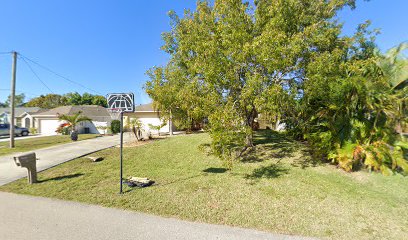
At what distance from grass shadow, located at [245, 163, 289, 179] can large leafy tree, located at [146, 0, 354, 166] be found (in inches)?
41.4

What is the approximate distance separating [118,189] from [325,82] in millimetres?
7128

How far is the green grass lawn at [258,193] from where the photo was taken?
382 centimetres

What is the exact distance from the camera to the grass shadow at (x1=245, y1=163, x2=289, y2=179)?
6.49m

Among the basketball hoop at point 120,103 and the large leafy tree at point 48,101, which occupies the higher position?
the large leafy tree at point 48,101

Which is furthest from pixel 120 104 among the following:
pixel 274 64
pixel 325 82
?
pixel 325 82

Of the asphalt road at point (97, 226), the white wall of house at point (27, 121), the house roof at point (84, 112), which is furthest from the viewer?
the white wall of house at point (27, 121)

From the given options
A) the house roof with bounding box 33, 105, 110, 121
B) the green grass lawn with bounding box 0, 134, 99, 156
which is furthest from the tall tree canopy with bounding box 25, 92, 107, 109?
the green grass lawn with bounding box 0, 134, 99, 156

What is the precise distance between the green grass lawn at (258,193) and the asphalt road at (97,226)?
0.91 feet

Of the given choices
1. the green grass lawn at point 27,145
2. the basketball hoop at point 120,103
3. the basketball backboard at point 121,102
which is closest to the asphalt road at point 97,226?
the basketball hoop at point 120,103

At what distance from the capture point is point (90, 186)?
5.74 meters

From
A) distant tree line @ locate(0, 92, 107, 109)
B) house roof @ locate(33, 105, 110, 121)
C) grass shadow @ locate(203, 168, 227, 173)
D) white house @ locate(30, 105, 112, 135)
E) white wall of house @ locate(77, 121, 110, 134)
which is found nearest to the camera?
grass shadow @ locate(203, 168, 227, 173)

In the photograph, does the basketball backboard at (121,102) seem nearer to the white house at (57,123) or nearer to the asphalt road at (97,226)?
the asphalt road at (97,226)

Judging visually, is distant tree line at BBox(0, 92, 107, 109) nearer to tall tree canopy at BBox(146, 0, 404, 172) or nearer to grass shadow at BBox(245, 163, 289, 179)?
tall tree canopy at BBox(146, 0, 404, 172)

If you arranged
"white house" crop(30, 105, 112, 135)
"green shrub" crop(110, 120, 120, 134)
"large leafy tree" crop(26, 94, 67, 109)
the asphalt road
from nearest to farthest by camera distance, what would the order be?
the asphalt road < "green shrub" crop(110, 120, 120, 134) < "white house" crop(30, 105, 112, 135) < "large leafy tree" crop(26, 94, 67, 109)
